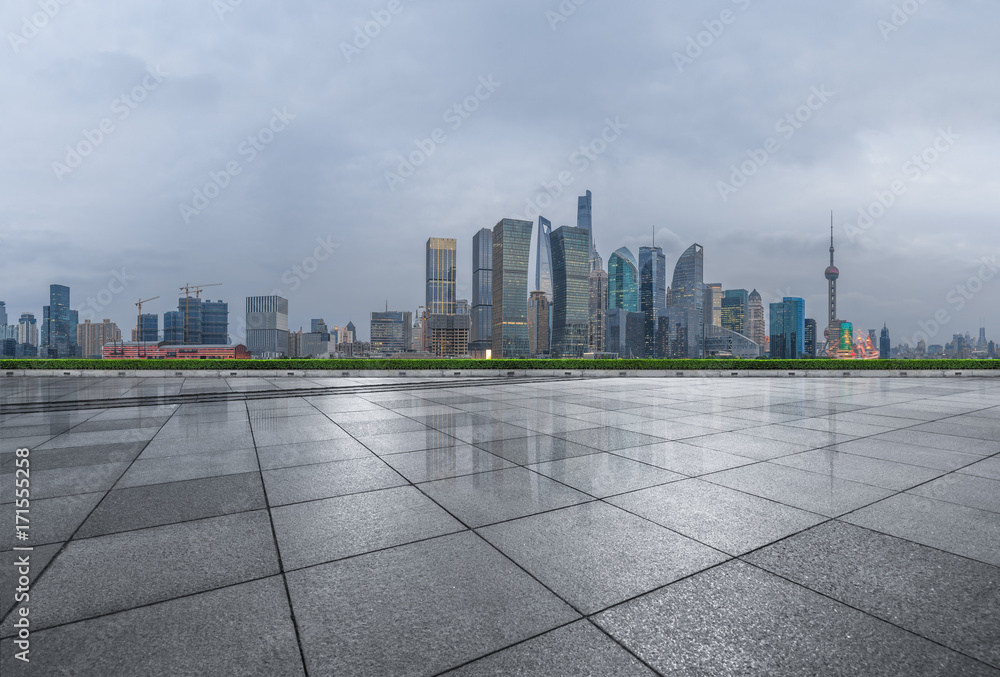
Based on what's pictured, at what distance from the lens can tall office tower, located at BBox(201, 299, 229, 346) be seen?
190 meters

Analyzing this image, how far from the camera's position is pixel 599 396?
14.5 m

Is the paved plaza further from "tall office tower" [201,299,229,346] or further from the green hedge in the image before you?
"tall office tower" [201,299,229,346]

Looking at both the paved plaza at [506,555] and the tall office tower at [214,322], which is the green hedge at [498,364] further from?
the tall office tower at [214,322]

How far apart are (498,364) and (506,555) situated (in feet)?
73.9

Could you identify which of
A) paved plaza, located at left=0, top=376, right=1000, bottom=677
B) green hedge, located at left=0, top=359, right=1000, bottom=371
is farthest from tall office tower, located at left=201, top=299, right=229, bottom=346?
paved plaza, located at left=0, top=376, right=1000, bottom=677

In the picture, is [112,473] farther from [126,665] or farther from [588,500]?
[588,500]

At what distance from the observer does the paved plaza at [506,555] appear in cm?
254

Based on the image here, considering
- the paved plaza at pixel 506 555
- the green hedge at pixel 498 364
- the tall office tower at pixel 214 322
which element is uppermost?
the tall office tower at pixel 214 322

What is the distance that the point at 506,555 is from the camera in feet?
11.9

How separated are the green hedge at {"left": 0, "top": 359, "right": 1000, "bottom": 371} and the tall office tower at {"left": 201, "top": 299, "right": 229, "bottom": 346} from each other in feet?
612

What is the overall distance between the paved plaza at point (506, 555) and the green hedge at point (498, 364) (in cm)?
1724

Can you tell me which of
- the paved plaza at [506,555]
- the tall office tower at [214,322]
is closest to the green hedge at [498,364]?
the paved plaza at [506,555]

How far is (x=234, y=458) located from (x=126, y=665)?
4.55 meters

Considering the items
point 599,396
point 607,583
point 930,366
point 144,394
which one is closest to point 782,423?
point 599,396
